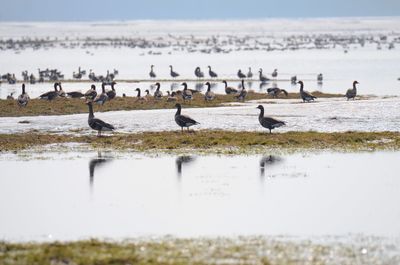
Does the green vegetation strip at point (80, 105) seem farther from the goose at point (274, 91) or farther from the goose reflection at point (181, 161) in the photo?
the goose reflection at point (181, 161)

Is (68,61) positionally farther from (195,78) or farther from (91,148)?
(91,148)

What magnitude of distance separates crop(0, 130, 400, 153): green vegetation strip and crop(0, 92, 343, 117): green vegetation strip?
23.4 feet

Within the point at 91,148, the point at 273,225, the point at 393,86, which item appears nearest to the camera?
the point at 273,225

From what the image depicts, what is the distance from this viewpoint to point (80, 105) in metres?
39.9

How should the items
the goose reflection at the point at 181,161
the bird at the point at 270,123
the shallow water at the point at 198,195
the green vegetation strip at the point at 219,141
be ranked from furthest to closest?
the bird at the point at 270,123 < the green vegetation strip at the point at 219,141 < the goose reflection at the point at 181,161 < the shallow water at the point at 198,195

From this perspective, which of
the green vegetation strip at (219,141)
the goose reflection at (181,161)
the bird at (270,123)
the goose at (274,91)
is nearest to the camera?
the goose reflection at (181,161)

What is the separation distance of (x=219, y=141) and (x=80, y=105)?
12.9 metres

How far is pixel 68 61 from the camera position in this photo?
88250 mm

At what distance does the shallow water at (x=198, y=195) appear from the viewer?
1709 cm

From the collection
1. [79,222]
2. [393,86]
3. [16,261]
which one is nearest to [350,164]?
[79,222]

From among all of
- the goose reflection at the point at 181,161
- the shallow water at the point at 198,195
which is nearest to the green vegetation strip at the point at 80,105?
the shallow water at the point at 198,195

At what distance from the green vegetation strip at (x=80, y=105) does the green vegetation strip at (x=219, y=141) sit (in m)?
7.14

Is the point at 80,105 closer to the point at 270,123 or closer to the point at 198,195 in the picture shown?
the point at 270,123

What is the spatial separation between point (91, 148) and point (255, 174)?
685cm
